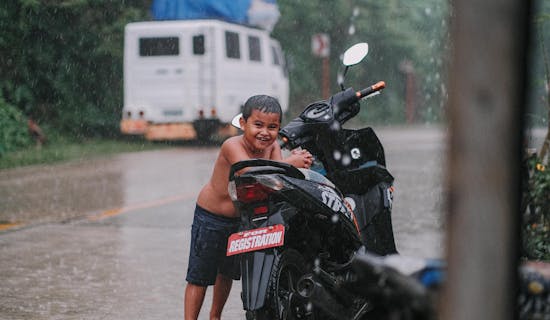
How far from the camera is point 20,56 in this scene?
20.3 m

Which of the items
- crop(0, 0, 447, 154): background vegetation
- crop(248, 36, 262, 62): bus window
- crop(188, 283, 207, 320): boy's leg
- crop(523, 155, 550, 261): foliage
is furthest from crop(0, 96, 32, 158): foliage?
crop(188, 283, 207, 320): boy's leg

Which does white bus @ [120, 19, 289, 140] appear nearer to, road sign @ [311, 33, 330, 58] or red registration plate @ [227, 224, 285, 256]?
road sign @ [311, 33, 330, 58]

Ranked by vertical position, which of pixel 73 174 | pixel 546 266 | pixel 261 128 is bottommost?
pixel 73 174

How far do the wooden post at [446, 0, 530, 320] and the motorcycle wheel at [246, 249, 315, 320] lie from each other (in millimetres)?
2184

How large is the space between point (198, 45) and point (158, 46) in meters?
1.00

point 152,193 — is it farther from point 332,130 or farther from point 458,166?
point 458,166

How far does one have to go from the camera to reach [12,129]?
18203mm

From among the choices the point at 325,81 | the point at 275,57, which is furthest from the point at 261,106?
the point at 325,81

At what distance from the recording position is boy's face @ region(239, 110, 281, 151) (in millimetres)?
4781

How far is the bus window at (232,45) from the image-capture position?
72.6ft

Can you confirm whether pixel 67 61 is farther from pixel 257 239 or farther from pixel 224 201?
pixel 257 239

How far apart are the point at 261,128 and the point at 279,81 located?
20431 mm

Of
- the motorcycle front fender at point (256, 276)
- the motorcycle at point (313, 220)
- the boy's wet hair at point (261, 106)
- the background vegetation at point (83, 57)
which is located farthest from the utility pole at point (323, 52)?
the motorcycle front fender at point (256, 276)

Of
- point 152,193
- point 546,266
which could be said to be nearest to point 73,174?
point 152,193
